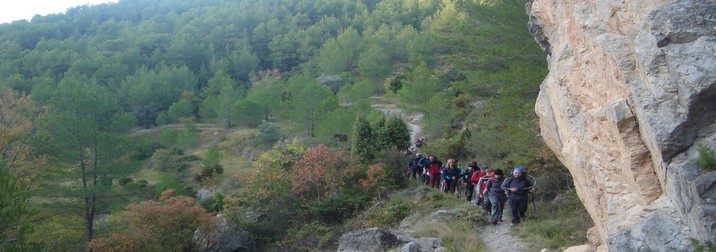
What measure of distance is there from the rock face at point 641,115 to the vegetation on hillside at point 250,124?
6.27 m

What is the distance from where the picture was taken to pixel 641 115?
5965 mm

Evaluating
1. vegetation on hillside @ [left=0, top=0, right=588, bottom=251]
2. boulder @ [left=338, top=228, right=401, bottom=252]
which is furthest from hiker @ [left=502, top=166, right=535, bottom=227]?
vegetation on hillside @ [left=0, top=0, right=588, bottom=251]

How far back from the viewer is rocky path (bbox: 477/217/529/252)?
10.3m

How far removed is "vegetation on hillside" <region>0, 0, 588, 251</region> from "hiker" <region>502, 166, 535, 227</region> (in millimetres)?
2510

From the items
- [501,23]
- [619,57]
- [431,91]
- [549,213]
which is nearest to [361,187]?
[501,23]

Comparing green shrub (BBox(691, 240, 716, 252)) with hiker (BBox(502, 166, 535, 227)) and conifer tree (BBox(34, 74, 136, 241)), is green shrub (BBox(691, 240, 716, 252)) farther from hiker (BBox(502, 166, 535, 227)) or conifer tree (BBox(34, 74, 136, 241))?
conifer tree (BBox(34, 74, 136, 241))

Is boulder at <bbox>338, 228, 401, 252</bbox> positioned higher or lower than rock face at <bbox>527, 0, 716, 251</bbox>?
lower

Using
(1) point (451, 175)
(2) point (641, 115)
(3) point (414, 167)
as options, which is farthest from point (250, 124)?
(2) point (641, 115)

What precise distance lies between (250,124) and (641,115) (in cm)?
4666

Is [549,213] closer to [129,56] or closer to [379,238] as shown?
[379,238]

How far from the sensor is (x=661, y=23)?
589 centimetres

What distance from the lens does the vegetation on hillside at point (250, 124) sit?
1695 centimetres

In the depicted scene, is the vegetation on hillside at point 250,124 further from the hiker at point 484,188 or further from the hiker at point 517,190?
the hiker at point 517,190

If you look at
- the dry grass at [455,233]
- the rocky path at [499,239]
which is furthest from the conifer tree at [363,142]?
the rocky path at [499,239]
